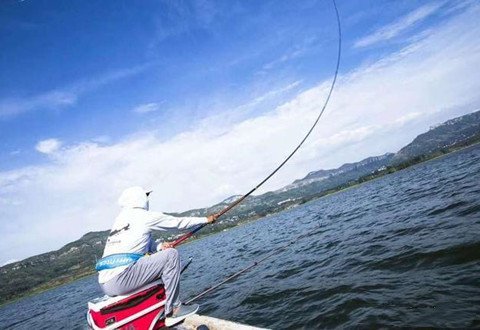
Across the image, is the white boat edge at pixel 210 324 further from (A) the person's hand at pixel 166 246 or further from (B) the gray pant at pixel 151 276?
(A) the person's hand at pixel 166 246

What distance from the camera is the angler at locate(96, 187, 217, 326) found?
5.63 metres

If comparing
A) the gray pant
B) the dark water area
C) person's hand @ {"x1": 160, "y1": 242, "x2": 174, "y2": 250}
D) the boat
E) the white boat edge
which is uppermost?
person's hand @ {"x1": 160, "y1": 242, "x2": 174, "y2": 250}

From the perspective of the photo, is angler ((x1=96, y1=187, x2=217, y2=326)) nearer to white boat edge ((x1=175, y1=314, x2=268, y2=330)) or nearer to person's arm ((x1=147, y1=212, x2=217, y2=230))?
person's arm ((x1=147, y1=212, x2=217, y2=230))

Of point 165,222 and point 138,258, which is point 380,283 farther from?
point 138,258

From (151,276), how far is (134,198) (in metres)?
1.42

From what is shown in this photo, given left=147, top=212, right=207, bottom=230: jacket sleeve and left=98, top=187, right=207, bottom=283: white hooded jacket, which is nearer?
left=98, top=187, right=207, bottom=283: white hooded jacket

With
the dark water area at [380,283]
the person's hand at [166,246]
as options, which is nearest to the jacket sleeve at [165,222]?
the person's hand at [166,246]

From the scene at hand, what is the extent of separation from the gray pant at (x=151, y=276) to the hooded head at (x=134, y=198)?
3.09ft

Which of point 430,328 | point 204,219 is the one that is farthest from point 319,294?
point 204,219

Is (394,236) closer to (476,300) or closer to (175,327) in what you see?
(476,300)

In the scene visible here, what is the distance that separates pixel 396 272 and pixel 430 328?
149 inches

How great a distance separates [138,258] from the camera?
5828mm

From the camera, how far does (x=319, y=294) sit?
9789 mm

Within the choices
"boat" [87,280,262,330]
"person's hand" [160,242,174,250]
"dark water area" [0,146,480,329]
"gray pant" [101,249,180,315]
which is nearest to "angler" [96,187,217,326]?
"gray pant" [101,249,180,315]
